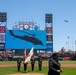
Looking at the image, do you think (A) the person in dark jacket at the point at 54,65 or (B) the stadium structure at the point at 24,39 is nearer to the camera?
(A) the person in dark jacket at the point at 54,65

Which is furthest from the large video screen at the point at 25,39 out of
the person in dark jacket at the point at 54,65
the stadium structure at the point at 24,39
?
the person in dark jacket at the point at 54,65

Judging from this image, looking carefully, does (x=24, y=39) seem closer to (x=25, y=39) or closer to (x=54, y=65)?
(x=25, y=39)

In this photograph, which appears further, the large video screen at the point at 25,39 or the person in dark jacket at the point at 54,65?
the large video screen at the point at 25,39

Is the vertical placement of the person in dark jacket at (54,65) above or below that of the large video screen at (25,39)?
below

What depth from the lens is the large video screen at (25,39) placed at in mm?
92356

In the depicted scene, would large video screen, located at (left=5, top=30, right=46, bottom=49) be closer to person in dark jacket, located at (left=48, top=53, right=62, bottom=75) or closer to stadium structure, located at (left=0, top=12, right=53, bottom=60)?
stadium structure, located at (left=0, top=12, right=53, bottom=60)

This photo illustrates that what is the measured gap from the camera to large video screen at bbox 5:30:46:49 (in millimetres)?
92356

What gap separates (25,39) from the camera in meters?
94.2

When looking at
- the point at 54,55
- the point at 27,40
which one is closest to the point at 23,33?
the point at 27,40

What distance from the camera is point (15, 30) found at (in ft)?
311

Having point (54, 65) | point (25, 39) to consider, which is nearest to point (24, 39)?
point (25, 39)

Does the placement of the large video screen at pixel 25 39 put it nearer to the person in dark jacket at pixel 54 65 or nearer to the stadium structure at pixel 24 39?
the stadium structure at pixel 24 39

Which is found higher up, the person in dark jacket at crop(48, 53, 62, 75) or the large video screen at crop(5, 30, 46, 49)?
the large video screen at crop(5, 30, 46, 49)

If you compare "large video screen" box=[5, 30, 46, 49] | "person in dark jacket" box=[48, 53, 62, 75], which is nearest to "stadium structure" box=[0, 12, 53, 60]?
"large video screen" box=[5, 30, 46, 49]
